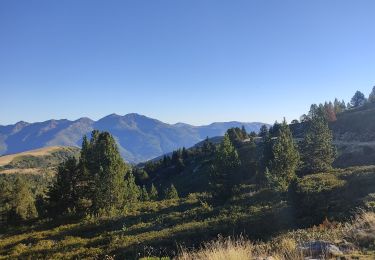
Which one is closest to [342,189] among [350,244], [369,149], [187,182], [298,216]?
[298,216]

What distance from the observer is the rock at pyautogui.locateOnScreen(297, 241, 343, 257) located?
9141 millimetres

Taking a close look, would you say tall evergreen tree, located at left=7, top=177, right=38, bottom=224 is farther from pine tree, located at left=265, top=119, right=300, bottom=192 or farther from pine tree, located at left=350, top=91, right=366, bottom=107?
pine tree, located at left=350, top=91, right=366, bottom=107

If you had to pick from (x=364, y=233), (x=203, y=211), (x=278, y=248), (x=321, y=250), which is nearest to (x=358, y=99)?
(x=203, y=211)

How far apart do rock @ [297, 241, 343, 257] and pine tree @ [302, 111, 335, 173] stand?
55763 mm

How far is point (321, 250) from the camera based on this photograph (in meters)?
9.47

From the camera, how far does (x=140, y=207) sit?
4997 cm

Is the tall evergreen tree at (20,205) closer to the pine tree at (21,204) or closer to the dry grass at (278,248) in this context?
the pine tree at (21,204)

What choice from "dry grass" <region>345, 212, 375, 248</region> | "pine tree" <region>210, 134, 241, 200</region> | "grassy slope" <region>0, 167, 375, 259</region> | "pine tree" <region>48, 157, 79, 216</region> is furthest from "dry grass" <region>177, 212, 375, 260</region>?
"pine tree" <region>48, 157, 79, 216</region>

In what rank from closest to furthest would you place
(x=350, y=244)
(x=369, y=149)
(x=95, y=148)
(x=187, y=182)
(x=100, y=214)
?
(x=350, y=244)
(x=100, y=214)
(x=95, y=148)
(x=369, y=149)
(x=187, y=182)

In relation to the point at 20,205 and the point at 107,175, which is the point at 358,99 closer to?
the point at 20,205

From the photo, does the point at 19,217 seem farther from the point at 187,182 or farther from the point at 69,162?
the point at 187,182

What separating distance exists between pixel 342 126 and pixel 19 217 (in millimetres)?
93501

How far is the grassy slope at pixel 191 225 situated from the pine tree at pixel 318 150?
2108 cm

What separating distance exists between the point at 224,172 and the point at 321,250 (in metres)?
42.0
